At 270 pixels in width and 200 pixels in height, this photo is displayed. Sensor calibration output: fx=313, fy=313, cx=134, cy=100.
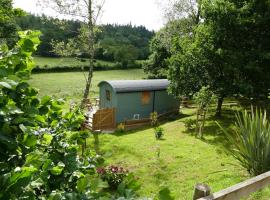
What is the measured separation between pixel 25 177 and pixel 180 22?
103ft

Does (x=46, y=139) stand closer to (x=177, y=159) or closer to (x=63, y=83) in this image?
(x=177, y=159)

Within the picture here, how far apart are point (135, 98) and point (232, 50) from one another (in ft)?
29.4

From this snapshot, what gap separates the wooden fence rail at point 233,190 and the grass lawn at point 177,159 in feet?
11.7

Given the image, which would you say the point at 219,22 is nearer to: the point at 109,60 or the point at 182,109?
the point at 182,109

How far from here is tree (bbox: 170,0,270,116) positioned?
17.7m

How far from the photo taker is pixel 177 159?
1515 cm

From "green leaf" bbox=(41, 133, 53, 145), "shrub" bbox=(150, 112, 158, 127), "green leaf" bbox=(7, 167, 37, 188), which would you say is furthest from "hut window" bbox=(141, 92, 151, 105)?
"green leaf" bbox=(7, 167, 37, 188)

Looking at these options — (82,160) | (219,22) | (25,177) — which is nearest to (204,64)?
(219,22)

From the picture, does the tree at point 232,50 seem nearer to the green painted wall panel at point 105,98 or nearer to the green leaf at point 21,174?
the green painted wall panel at point 105,98

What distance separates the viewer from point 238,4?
18516 mm

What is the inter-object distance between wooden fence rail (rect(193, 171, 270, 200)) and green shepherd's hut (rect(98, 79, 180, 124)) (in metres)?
19.3

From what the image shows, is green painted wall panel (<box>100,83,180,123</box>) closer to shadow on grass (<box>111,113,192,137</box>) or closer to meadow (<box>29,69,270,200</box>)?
shadow on grass (<box>111,113,192,137</box>)

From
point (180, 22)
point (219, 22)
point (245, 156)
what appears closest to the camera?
point (245, 156)

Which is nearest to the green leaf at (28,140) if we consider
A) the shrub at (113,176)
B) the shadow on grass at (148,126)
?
the shrub at (113,176)
